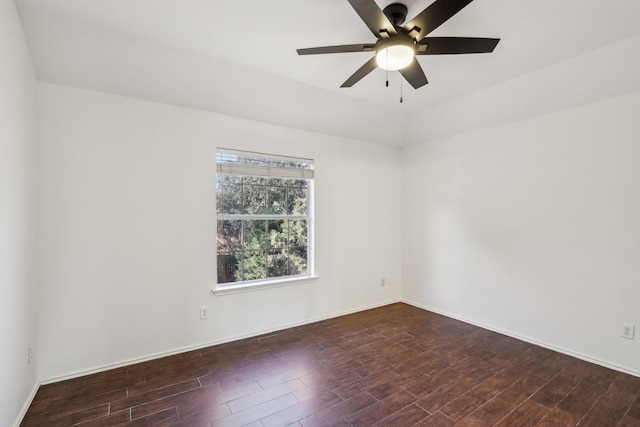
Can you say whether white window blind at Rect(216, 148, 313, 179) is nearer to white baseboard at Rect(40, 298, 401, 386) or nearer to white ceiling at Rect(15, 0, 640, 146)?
white ceiling at Rect(15, 0, 640, 146)

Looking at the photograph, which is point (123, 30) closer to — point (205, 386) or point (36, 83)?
point (36, 83)

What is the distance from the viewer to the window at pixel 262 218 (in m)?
3.15

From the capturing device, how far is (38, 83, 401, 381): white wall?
2.37 meters

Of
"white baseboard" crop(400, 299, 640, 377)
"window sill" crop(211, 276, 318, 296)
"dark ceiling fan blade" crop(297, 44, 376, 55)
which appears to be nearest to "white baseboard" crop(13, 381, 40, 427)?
"window sill" crop(211, 276, 318, 296)

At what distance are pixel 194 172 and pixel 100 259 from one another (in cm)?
108

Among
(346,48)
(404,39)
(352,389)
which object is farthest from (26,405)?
(404,39)

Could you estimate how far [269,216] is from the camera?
3422mm

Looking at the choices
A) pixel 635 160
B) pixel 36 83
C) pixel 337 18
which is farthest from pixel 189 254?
pixel 635 160

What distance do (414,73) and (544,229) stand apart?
2.14 meters

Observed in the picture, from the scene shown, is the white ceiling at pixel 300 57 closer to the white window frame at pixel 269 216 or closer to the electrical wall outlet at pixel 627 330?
the white window frame at pixel 269 216

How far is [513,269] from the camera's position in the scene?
3.25 metres

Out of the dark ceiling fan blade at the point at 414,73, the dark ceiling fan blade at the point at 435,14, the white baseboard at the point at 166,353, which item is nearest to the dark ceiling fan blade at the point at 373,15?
the dark ceiling fan blade at the point at 435,14

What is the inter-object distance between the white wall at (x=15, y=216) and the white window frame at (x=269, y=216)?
4.49 ft

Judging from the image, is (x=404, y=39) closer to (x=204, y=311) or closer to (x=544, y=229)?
(x=544, y=229)
